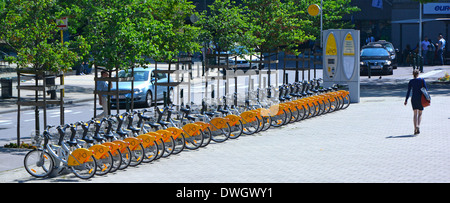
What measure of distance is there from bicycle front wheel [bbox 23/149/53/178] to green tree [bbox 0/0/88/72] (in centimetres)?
371

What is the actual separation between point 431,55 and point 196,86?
59.0 feet

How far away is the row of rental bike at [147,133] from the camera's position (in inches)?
480

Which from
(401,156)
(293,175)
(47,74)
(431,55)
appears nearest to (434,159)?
(401,156)

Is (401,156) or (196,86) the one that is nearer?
(401,156)

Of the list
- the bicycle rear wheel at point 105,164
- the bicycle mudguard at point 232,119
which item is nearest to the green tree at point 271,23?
the bicycle mudguard at point 232,119

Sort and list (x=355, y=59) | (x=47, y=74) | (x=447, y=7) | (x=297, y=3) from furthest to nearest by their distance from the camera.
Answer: (x=447, y=7) → (x=297, y=3) → (x=355, y=59) → (x=47, y=74)

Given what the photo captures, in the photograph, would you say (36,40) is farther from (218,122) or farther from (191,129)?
(218,122)

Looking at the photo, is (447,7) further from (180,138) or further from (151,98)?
(180,138)

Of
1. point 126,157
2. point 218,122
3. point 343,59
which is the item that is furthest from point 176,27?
point 126,157

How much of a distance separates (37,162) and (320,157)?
17.1 feet

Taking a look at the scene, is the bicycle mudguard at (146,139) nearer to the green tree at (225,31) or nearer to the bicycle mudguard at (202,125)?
the bicycle mudguard at (202,125)

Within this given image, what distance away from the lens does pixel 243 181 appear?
1130 centimetres

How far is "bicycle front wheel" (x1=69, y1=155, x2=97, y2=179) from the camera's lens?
39.3 ft
